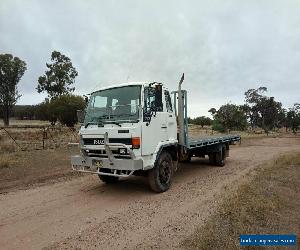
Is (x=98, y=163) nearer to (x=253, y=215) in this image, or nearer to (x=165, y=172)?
(x=165, y=172)

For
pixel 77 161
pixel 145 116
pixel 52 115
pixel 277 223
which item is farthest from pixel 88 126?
pixel 52 115

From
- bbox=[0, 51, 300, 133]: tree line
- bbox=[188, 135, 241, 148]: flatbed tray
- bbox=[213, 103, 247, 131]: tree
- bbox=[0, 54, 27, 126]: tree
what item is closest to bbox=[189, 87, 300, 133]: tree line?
bbox=[0, 51, 300, 133]: tree line

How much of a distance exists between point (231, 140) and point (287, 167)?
9.18 feet

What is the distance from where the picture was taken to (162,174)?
9031 mm

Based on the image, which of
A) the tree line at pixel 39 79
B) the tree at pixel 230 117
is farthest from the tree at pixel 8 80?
the tree at pixel 230 117

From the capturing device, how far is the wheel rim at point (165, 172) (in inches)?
354

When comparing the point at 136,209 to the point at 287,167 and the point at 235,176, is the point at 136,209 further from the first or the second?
the point at 287,167

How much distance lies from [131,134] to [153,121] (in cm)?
87

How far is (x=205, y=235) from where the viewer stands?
5.68 metres

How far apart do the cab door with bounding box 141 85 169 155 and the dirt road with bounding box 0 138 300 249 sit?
1392 mm

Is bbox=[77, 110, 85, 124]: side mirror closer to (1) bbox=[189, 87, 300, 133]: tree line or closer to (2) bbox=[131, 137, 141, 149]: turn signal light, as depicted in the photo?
(2) bbox=[131, 137, 141, 149]: turn signal light

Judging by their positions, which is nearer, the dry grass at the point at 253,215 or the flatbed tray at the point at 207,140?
the dry grass at the point at 253,215

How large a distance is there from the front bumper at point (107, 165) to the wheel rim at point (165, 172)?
1202 millimetres

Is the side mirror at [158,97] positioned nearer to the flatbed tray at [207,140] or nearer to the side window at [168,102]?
the side window at [168,102]
